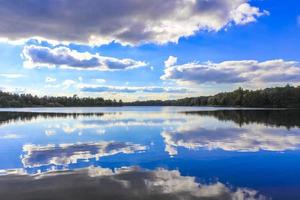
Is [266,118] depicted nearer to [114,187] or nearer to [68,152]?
[68,152]

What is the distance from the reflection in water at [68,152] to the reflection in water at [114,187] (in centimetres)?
315

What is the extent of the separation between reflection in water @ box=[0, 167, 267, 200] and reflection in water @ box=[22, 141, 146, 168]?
10.3 ft

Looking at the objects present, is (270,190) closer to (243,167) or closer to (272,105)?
(243,167)

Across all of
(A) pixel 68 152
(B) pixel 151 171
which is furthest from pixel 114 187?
(A) pixel 68 152

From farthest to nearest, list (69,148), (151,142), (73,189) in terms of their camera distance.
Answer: (151,142) → (69,148) → (73,189)

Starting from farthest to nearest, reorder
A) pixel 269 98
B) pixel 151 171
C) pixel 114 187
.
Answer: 1. pixel 269 98
2. pixel 151 171
3. pixel 114 187

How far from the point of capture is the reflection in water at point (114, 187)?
36.7 ft

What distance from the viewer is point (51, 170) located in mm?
15430

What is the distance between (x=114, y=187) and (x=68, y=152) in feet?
30.1

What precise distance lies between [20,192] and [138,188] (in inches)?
153

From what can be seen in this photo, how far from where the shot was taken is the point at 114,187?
483 inches

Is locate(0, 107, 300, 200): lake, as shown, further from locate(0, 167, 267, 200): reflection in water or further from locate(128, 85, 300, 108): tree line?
locate(128, 85, 300, 108): tree line

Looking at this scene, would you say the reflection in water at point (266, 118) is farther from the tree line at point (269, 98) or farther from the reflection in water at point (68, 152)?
the tree line at point (269, 98)

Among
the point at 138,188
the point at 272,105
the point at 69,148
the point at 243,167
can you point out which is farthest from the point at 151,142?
the point at 272,105
